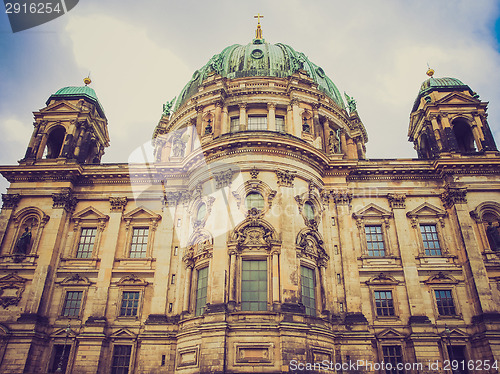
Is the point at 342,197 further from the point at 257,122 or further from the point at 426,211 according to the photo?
the point at 257,122

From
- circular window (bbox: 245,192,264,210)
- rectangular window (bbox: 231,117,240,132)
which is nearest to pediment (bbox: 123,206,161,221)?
circular window (bbox: 245,192,264,210)

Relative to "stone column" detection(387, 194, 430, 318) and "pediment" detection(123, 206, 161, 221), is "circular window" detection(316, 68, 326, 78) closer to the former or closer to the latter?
"stone column" detection(387, 194, 430, 318)

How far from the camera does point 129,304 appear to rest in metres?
25.7

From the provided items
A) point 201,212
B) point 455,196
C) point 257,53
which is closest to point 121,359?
point 201,212

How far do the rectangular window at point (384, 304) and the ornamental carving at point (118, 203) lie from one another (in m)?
18.3

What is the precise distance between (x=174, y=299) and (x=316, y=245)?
9.60 metres

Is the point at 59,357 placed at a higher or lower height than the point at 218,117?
lower

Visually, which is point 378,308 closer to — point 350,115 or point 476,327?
point 476,327

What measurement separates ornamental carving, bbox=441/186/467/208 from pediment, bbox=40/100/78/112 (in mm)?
28923

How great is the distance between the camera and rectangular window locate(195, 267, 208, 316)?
76.6ft

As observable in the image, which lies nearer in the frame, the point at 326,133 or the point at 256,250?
the point at 256,250

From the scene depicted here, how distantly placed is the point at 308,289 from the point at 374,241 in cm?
660

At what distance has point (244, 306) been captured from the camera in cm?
2189

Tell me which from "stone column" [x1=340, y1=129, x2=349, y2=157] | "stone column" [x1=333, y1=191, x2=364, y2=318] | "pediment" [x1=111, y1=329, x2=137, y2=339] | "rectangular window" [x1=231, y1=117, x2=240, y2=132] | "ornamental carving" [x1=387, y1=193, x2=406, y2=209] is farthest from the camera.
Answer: "stone column" [x1=340, y1=129, x2=349, y2=157]
